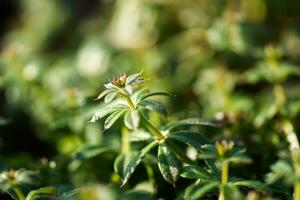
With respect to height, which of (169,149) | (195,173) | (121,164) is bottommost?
(195,173)

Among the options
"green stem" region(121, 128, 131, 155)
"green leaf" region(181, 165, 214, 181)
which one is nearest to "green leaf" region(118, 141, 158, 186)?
"green leaf" region(181, 165, 214, 181)

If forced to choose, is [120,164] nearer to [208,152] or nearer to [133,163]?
[133,163]

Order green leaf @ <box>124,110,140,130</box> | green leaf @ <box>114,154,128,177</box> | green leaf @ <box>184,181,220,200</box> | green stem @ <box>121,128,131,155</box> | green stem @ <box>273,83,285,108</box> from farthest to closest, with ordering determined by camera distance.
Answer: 1. green stem @ <box>273,83,285,108</box>
2. green stem @ <box>121,128,131,155</box>
3. green leaf @ <box>114,154,128,177</box>
4. green leaf @ <box>124,110,140,130</box>
5. green leaf @ <box>184,181,220,200</box>

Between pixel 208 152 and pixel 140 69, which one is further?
pixel 140 69

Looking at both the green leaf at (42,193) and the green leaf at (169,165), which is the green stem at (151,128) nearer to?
the green leaf at (169,165)

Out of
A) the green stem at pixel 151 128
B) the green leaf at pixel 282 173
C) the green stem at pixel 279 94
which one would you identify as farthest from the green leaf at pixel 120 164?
the green stem at pixel 279 94

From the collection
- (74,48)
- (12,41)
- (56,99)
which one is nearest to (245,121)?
(56,99)

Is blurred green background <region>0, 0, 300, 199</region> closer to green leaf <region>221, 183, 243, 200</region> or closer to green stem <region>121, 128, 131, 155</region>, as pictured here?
green stem <region>121, 128, 131, 155</region>

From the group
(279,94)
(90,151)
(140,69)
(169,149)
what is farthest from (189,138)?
(140,69)
